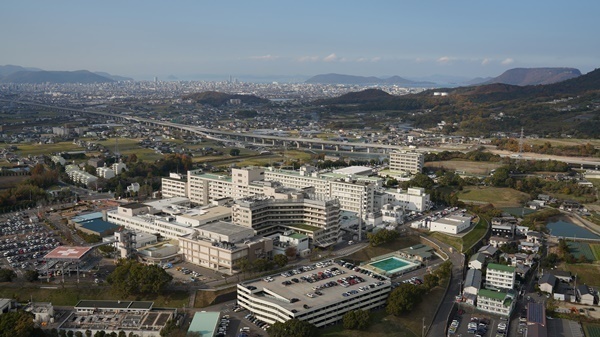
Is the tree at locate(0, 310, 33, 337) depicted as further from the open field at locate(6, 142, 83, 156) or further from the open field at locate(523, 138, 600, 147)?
the open field at locate(523, 138, 600, 147)

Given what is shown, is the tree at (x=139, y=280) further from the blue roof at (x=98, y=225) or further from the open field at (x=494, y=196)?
the open field at (x=494, y=196)

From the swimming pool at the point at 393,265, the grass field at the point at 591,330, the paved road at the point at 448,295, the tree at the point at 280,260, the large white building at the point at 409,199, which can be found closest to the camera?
the grass field at the point at 591,330

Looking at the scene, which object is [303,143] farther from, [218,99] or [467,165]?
[218,99]

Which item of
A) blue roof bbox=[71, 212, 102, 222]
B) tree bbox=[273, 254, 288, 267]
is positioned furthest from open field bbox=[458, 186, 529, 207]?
blue roof bbox=[71, 212, 102, 222]

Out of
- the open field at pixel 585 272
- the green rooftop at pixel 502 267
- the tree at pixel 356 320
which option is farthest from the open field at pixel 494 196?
the tree at pixel 356 320

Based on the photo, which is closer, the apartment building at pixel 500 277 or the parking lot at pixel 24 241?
the apartment building at pixel 500 277

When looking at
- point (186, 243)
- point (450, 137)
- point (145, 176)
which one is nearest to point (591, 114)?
point (450, 137)

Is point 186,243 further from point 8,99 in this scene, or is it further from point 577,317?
point 8,99
